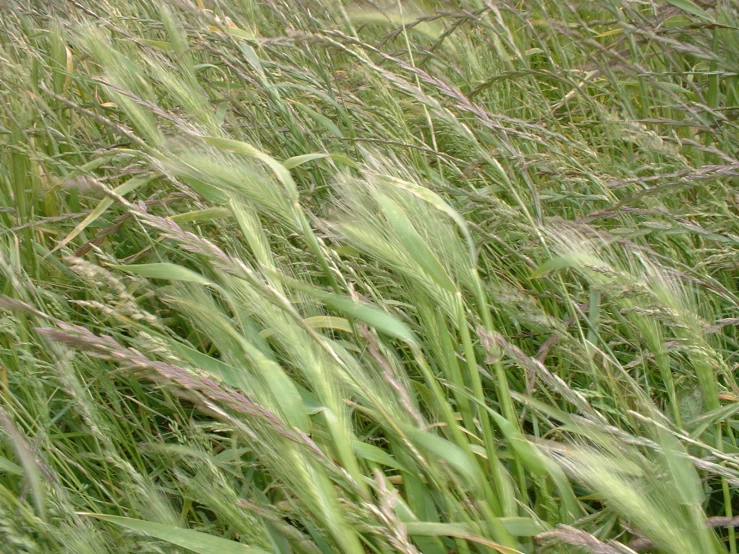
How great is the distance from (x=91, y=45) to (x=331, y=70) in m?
0.62

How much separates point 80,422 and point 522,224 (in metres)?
0.96

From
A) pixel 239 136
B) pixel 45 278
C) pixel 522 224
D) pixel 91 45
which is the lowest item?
pixel 522 224

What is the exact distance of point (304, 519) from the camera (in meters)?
1.02

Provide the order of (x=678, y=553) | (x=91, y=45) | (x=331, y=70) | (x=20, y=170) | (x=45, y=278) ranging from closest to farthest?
(x=678, y=553) → (x=91, y=45) → (x=20, y=170) → (x=45, y=278) → (x=331, y=70)

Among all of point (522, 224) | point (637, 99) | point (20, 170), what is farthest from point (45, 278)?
point (637, 99)

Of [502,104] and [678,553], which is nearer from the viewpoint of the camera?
[678,553]

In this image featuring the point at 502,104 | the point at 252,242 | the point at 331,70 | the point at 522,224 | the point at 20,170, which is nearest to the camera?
the point at 252,242

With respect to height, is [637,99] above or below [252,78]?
below

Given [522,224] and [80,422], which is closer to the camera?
[522,224]

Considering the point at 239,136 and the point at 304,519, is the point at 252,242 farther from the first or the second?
the point at 239,136

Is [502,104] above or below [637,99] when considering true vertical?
above

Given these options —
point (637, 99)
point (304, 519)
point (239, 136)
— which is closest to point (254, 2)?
point (239, 136)

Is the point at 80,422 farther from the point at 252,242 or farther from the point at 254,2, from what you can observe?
the point at 254,2

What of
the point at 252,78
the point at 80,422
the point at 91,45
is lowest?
the point at 80,422
